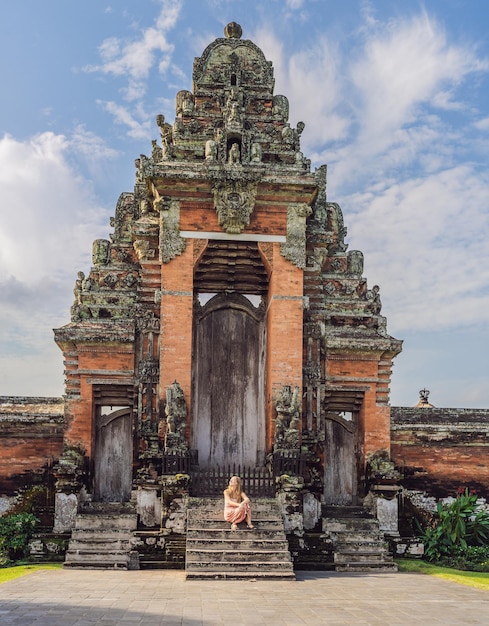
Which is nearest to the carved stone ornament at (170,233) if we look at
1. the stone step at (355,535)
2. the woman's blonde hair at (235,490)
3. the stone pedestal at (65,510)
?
the woman's blonde hair at (235,490)

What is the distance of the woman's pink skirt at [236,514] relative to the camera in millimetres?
13648

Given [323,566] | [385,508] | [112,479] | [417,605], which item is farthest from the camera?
[112,479]

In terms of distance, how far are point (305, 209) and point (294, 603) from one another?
925cm

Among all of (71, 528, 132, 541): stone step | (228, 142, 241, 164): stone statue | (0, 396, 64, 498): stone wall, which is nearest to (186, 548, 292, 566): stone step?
(71, 528, 132, 541): stone step

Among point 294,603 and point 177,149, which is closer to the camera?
point 294,603

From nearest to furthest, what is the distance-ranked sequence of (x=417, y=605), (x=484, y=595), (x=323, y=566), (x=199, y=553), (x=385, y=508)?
(x=417, y=605), (x=484, y=595), (x=199, y=553), (x=323, y=566), (x=385, y=508)

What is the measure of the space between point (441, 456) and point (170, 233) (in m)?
8.21

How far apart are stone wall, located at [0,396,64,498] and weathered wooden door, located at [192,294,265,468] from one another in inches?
128

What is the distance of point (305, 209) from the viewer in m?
16.9

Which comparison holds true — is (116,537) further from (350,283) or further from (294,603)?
(350,283)

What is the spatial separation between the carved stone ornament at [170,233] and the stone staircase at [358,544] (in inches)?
260

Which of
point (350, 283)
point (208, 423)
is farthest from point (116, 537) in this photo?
point (350, 283)

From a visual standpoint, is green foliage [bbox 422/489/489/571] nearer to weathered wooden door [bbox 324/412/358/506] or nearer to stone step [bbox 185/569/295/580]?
weathered wooden door [bbox 324/412/358/506]

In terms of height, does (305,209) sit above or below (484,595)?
above
